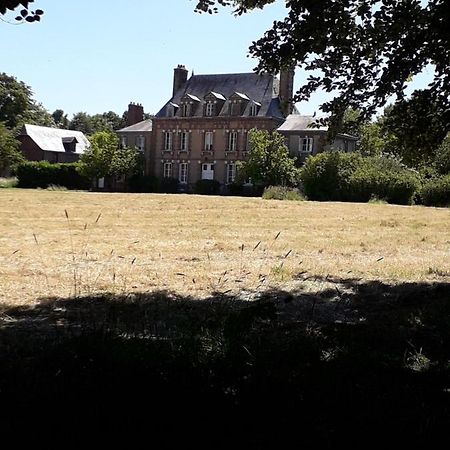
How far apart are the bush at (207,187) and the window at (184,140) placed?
5882 mm

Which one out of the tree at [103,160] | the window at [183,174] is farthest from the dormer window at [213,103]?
the tree at [103,160]

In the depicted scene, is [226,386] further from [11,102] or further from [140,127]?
[11,102]

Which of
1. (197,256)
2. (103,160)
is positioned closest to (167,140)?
(103,160)

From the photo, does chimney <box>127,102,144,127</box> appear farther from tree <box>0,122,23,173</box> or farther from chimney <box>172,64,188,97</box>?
tree <box>0,122,23,173</box>

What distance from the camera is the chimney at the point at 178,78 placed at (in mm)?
64688

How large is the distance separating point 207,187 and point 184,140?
7.42 metres

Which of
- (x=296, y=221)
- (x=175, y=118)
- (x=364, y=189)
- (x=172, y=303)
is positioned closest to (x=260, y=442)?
(x=172, y=303)

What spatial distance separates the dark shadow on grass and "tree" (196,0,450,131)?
3.68 m

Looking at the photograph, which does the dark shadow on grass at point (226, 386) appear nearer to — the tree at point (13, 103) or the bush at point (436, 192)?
the bush at point (436, 192)

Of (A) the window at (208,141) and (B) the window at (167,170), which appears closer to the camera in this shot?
(A) the window at (208,141)

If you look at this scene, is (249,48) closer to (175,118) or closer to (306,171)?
(306,171)

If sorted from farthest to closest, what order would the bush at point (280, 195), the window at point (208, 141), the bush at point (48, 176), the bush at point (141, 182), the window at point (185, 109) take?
the window at point (185, 109) → the window at point (208, 141) → the bush at point (141, 182) → the bush at point (48, 176) → the bush at point (280, 195)

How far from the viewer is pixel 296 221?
20.1 m

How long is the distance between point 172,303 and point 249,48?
12.0 ft
